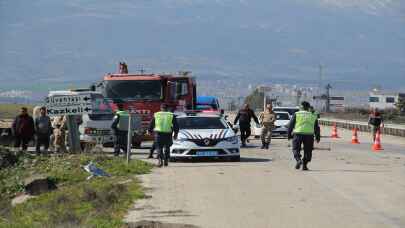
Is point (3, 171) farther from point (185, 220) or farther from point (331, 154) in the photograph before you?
point (185, 220)

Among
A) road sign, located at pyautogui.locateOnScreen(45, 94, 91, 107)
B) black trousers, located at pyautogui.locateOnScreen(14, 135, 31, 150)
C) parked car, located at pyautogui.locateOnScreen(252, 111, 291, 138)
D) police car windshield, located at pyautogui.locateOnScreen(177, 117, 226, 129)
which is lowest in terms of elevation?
parked car, located at pyautogui.locateOnScreen(252, 111, 291, 138)

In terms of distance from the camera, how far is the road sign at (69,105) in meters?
25.4

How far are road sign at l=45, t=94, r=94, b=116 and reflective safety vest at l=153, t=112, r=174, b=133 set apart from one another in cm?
198

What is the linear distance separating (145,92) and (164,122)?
10191 millimetres

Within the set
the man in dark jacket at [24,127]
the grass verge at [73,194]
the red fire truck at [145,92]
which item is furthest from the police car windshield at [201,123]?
the red fire truck at [145,92]

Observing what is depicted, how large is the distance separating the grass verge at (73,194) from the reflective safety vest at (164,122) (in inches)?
34.9

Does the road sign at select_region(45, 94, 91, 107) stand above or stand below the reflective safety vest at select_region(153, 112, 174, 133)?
above

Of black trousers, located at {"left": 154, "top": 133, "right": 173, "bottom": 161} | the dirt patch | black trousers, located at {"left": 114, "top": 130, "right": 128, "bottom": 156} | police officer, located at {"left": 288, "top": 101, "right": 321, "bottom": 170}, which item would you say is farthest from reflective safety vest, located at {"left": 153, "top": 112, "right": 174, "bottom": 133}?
the dirt patch

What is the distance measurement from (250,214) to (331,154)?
15859 millimetres

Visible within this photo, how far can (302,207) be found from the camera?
15.8 meters

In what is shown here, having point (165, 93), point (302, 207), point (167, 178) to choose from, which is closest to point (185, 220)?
point (302, 207)

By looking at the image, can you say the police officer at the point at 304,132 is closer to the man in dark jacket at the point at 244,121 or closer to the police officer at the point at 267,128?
the police officer at the point at 267,128

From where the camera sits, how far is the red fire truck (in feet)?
111

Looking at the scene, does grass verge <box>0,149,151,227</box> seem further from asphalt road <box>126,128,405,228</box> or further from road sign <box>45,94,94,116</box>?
road sign <box>45,94,94,116</box>
